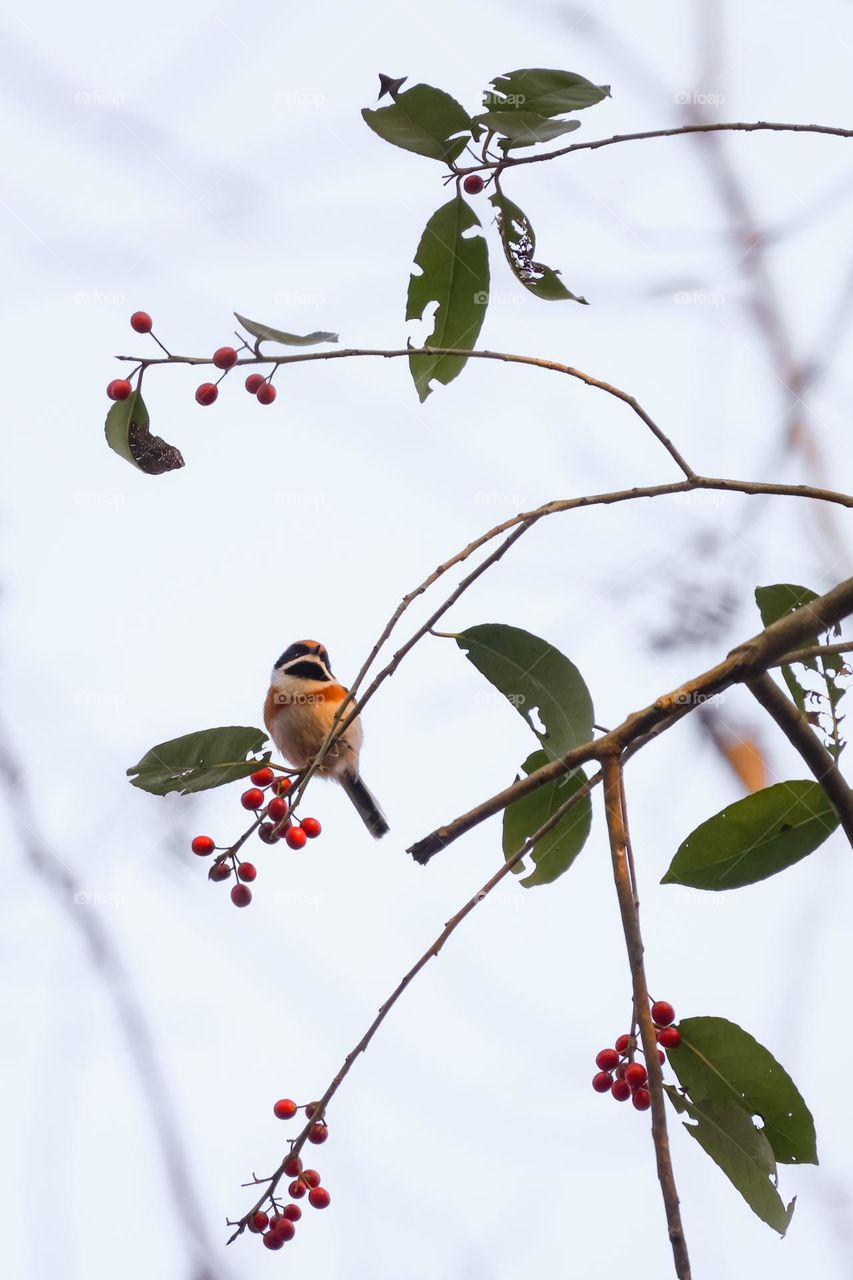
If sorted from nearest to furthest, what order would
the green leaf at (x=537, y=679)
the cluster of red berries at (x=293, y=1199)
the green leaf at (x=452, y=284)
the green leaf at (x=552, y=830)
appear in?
the cluster of red berries at (x=293, y=1199) → the green leaf at (x=537, y=679) → the green leaf at (x=552, y=830) → the green leaf at (x=452, y=284)

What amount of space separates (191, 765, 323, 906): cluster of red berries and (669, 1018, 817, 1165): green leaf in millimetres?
592

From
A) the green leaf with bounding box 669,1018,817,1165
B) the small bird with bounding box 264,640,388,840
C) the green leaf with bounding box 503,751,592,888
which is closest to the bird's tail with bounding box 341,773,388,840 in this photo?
the small bird with bounding box 264,640,388,840

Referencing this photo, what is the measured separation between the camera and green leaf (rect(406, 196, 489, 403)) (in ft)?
6.65

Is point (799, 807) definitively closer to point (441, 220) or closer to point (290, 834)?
point (290, 834)

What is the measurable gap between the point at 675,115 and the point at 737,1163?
107 inches

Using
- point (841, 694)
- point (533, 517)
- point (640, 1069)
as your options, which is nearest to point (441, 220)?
point (533, 517)

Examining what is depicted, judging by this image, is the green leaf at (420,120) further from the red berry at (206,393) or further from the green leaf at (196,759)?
the green leaf at (196,759)

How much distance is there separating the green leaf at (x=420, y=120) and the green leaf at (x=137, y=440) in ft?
1.83

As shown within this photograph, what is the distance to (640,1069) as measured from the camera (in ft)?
4.72

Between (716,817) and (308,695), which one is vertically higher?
(308,695)

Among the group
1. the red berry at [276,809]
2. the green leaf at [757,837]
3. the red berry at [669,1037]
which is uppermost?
the red berry at [276,809]

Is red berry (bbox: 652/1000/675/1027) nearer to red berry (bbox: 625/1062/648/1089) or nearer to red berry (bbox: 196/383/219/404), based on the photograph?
red berry (bbox: 625/1062/648/1089)

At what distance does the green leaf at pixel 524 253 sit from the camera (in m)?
1.96

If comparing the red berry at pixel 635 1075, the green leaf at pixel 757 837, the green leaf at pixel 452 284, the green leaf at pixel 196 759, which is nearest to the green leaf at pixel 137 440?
the green leaf at pixel 196 759
